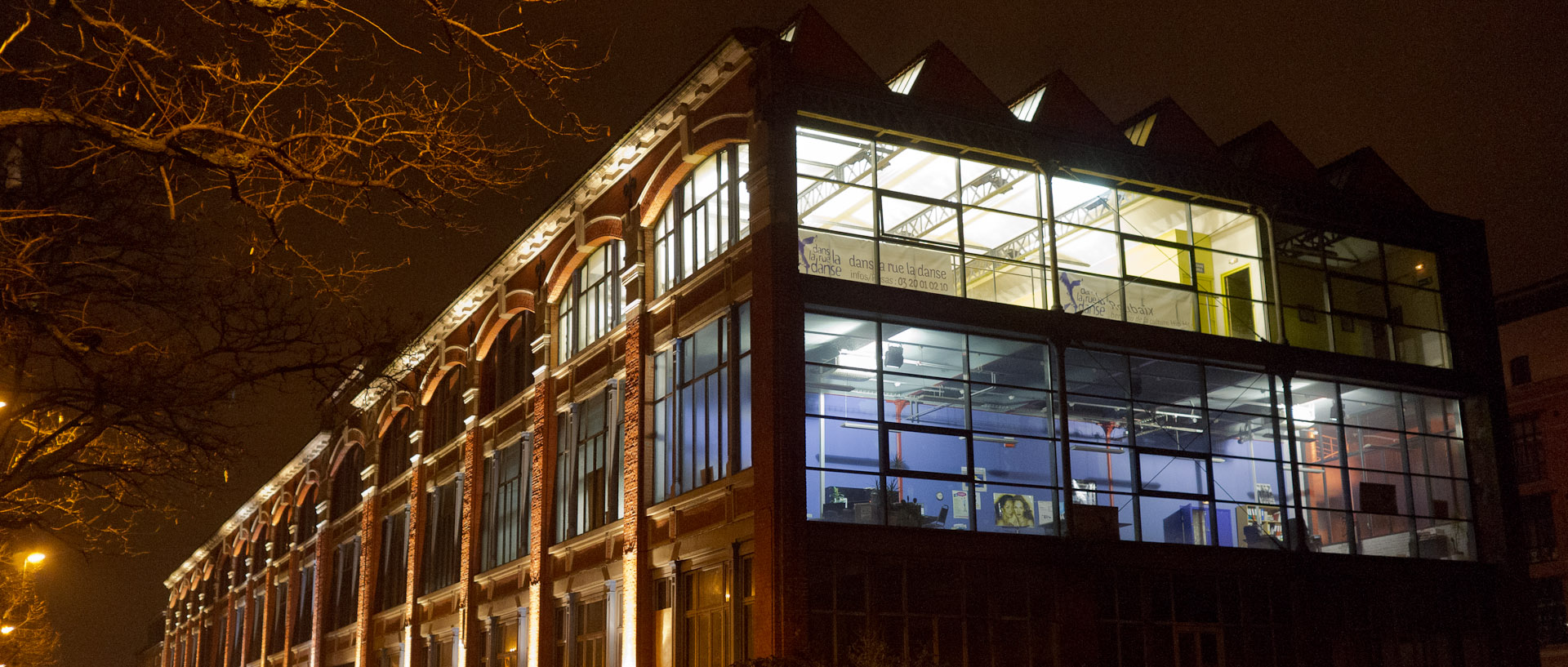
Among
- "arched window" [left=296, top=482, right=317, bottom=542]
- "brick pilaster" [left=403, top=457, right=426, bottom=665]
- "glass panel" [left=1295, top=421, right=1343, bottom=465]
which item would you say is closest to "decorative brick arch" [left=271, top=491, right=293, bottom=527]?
"arched window" [left=296, top=482, right=317, bottom=542]

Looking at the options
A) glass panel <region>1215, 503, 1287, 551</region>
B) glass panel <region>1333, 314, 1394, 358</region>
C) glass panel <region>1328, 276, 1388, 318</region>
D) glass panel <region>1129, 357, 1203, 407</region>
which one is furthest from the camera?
glass panel <region>1328, 276, 1388, 318</region>

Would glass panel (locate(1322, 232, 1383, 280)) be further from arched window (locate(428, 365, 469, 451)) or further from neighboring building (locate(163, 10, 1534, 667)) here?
arched window (locate(428, 365, 469, 451))

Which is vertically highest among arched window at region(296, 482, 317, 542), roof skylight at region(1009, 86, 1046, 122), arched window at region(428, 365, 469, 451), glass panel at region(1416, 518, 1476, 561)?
roof skylight at region(1009, 86, 1046, 122)

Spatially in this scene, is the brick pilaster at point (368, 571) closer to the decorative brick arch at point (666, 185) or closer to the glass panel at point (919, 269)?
the decorative brick arch at point (666, 185)

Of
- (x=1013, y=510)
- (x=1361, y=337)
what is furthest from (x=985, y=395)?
(x=1361, y=337)

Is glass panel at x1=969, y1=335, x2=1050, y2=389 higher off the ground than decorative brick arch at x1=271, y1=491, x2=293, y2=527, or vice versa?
decorative brick arch at x1=271, y1=491, x2=293, y2=527

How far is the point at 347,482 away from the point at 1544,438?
4087cm

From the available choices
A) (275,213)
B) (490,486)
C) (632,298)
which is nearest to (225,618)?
(490,486)

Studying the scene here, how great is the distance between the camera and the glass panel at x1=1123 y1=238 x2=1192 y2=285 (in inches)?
1008

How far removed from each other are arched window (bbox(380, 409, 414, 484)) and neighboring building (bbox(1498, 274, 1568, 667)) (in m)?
34.3

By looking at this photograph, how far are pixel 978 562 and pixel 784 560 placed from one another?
3.67 m

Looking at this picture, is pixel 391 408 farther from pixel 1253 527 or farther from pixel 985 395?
pixel 1253 527

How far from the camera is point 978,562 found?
21391mm

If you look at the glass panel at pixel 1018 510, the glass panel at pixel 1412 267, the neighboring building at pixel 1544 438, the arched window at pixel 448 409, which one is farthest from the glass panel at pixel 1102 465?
the neighboring building at pixel 1544 438
